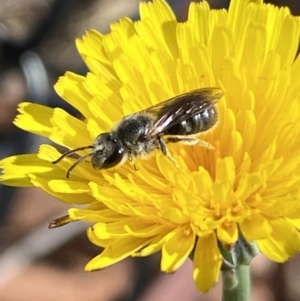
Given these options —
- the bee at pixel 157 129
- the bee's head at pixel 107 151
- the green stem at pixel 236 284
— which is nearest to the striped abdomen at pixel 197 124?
the bee at pixel 157 129

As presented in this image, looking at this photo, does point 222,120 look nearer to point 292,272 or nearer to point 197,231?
point 197,231

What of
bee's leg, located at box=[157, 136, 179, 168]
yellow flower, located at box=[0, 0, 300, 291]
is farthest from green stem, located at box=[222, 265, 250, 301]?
bee's leg, located at box=[157, 136, 179, 168]

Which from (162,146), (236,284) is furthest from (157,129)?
(236,284)

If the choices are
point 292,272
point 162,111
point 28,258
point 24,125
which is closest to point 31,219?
point 28,258

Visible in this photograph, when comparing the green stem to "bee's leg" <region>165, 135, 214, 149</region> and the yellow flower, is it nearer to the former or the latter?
the yellow flower

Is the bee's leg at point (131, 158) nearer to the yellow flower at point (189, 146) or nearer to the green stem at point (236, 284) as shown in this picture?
the yellow flower at point (189, 146)
